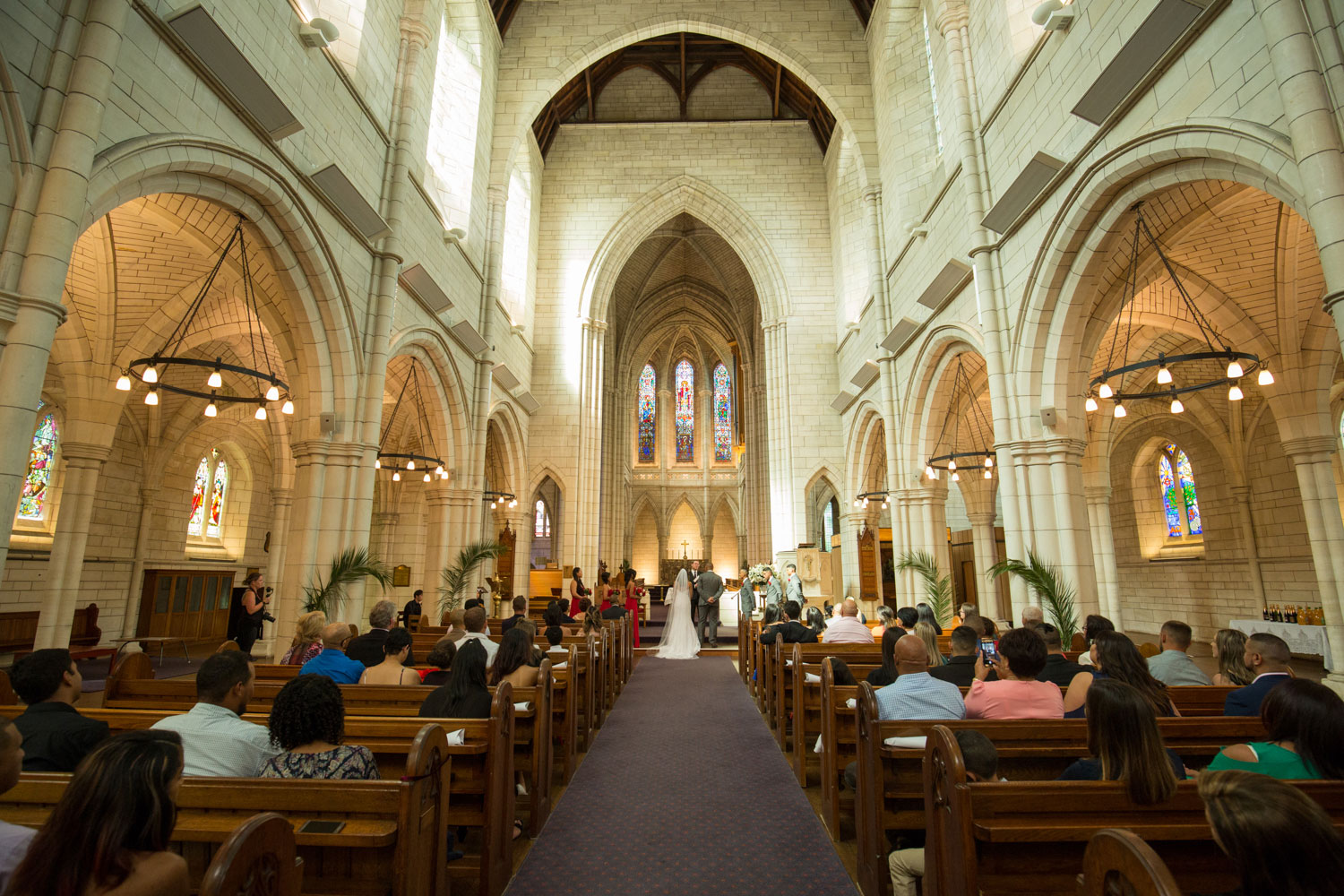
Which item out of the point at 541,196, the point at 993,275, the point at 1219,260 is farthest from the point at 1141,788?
the point at 541,196

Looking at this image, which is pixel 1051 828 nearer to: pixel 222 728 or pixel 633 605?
pixel 222 728

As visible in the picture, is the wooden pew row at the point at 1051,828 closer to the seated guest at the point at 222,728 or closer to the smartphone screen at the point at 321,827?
the smartphone screen at the point at 321,827

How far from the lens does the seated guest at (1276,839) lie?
1228mm

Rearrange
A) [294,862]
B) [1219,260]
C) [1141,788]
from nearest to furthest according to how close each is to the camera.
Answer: [294,862] < [1141,788] < [1219,260]

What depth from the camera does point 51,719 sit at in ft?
8.01

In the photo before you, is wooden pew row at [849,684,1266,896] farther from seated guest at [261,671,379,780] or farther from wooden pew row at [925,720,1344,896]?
seated guest at [261,671,379,780]

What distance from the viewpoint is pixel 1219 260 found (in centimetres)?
809

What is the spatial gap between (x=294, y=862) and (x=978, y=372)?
11.6m

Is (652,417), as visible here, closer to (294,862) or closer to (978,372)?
(978,372)

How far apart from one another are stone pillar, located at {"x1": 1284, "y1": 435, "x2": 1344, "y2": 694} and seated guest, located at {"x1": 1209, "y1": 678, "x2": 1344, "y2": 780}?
7.18 metres

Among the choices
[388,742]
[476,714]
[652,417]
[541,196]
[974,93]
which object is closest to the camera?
[388,742]

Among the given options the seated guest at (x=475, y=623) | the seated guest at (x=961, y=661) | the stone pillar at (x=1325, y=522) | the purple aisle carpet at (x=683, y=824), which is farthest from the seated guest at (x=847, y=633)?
the stone pillar at (x=1325, y=522)

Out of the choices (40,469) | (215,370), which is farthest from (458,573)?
(40,469)

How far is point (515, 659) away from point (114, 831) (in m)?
2.94
